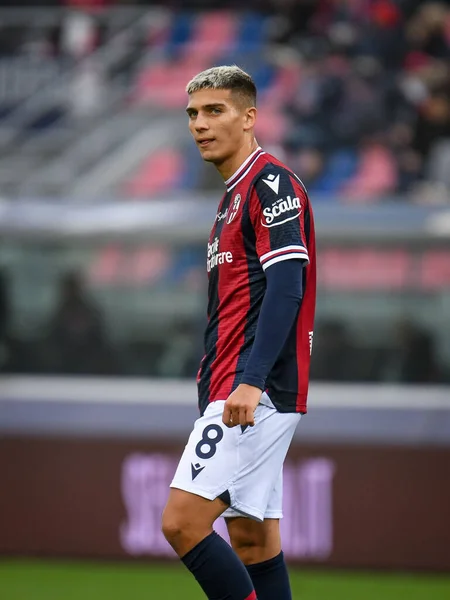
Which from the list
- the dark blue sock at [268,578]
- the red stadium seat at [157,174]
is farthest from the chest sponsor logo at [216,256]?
the red stadium seat at [157,174]

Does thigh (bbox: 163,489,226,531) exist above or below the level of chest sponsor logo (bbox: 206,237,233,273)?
below

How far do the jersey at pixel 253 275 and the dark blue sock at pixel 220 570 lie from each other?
440 mm

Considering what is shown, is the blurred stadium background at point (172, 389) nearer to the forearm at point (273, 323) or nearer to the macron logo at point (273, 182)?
the forearm at point (273, 323)

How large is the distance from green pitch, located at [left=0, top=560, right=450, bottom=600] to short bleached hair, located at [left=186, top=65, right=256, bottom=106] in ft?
10.9

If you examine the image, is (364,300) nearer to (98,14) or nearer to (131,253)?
(131,253)

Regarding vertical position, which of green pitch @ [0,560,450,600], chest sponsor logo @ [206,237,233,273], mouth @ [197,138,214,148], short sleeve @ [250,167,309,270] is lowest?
green pitch @ [0,560,450,600]

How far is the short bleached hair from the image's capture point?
3.79m

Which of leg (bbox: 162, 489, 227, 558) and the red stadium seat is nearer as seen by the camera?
leg (bbox: 162, 489, 227, 558)

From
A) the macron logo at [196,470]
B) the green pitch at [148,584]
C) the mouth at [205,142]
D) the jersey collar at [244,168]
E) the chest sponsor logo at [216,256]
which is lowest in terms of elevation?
the green pitch at [148,584]

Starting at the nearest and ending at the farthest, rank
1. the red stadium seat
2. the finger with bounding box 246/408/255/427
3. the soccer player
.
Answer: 1. the finger with bounding box 246/408/255/427
2. the soccer player
3. the red stadium seat

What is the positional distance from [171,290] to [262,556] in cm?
394

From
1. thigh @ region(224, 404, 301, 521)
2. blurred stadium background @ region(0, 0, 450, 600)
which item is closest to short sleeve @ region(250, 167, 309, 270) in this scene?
thigh @ region(224, 404, 301, 521)

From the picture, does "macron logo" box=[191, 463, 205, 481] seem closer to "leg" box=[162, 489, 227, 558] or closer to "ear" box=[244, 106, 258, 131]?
"leg" box=[162, 489, 227, 558]

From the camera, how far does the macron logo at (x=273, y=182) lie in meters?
3.68
